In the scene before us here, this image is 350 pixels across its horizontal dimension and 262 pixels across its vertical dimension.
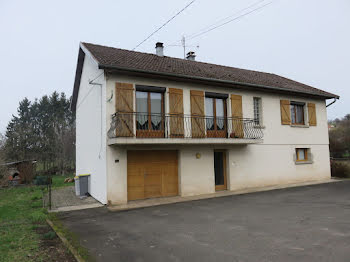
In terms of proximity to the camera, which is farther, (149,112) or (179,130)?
(179,130)

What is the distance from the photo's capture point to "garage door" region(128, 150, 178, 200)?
949 cm

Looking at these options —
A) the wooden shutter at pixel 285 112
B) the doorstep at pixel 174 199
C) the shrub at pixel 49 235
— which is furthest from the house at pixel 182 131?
the shrub at pixel 49 235

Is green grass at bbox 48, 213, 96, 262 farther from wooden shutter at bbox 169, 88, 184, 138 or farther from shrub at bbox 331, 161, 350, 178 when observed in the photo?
shrub at bbox 331, 161, 350, 178

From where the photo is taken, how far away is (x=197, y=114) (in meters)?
10.5

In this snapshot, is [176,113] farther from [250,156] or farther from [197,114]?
[250,156]

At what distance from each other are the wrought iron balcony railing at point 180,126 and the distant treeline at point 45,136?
37.8 ft

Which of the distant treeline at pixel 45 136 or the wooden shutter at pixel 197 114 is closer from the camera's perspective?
the wooden shutter at pixel 197 114

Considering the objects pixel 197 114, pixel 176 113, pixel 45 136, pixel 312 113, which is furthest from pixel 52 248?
pixel 45 136

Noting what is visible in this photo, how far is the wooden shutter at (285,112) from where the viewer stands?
12961mm

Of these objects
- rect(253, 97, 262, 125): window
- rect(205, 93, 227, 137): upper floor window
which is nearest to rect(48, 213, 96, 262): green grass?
rect(205, 93, 227, 137): upper floor window

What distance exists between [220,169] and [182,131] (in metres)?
2.89

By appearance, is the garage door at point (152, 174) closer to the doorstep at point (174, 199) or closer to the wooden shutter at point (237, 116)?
the doorstep at point (174, 199)

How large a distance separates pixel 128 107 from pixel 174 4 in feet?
14.0

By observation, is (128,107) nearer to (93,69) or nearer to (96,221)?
(93,69)
